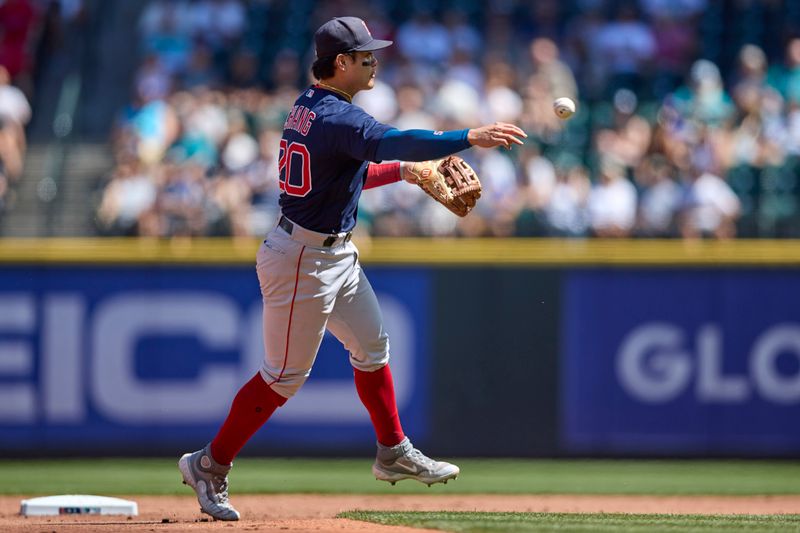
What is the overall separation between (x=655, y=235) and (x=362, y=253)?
216 cm

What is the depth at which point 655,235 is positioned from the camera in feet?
32.3

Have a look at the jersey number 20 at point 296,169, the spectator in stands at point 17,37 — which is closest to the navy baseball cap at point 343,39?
the jersey number 20 at point 296,169

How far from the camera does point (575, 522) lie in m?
6.02

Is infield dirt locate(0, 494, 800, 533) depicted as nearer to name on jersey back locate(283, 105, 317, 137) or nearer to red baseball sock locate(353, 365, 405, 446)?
red baseball sock locate(353, 365, 405, 446)

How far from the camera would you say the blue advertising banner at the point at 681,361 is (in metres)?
9.71

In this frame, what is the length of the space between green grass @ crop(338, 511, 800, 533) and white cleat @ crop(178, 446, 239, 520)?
1.87 feet

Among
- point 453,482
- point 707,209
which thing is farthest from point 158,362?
point 707,209

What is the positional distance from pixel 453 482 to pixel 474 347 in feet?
4.39

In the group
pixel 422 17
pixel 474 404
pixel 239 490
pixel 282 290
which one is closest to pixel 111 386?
pixel 239 490

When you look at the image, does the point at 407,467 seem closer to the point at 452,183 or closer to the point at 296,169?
the point at 452,183

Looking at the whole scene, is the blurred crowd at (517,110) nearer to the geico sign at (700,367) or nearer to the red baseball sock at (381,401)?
the geico sign at (700,367)

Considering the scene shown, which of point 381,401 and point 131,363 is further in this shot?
point 131,363

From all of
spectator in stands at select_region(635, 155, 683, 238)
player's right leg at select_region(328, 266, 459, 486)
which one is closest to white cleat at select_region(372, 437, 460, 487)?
player's right leg at select_region(328, 266, 459, 486)

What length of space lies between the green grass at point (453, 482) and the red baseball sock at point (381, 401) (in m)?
2.01
